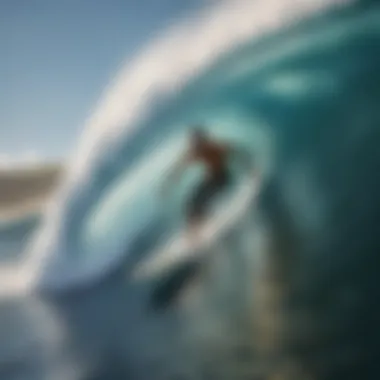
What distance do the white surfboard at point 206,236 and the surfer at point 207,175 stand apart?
0.02 meters

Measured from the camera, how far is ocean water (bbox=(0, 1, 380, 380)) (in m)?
1.09

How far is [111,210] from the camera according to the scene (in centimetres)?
119

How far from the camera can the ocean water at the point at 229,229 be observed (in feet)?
3.58

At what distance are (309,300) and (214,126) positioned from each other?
1.02ft

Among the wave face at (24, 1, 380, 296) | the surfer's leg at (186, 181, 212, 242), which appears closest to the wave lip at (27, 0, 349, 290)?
the wave face at (24, 1, 380, 296)

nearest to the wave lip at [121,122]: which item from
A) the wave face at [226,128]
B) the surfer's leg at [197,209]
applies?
the wave face at [226,128]

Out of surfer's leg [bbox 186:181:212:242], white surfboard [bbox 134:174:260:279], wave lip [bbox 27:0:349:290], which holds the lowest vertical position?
white surfboard [bbox 134:174:260:279]

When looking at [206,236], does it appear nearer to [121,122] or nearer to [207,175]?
[207,175]

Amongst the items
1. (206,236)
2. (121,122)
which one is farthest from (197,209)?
(121,122)

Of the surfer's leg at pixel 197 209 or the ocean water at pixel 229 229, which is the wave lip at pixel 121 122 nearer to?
the ocean water at pixel 229 229

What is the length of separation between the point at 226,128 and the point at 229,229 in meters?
0.16

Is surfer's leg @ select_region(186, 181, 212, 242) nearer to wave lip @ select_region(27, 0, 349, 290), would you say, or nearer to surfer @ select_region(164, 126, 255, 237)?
surfer @ select_region(164, 126, 255, 237)

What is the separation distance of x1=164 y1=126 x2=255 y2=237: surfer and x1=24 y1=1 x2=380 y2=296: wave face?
0.06 feet

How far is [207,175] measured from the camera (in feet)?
3.78
